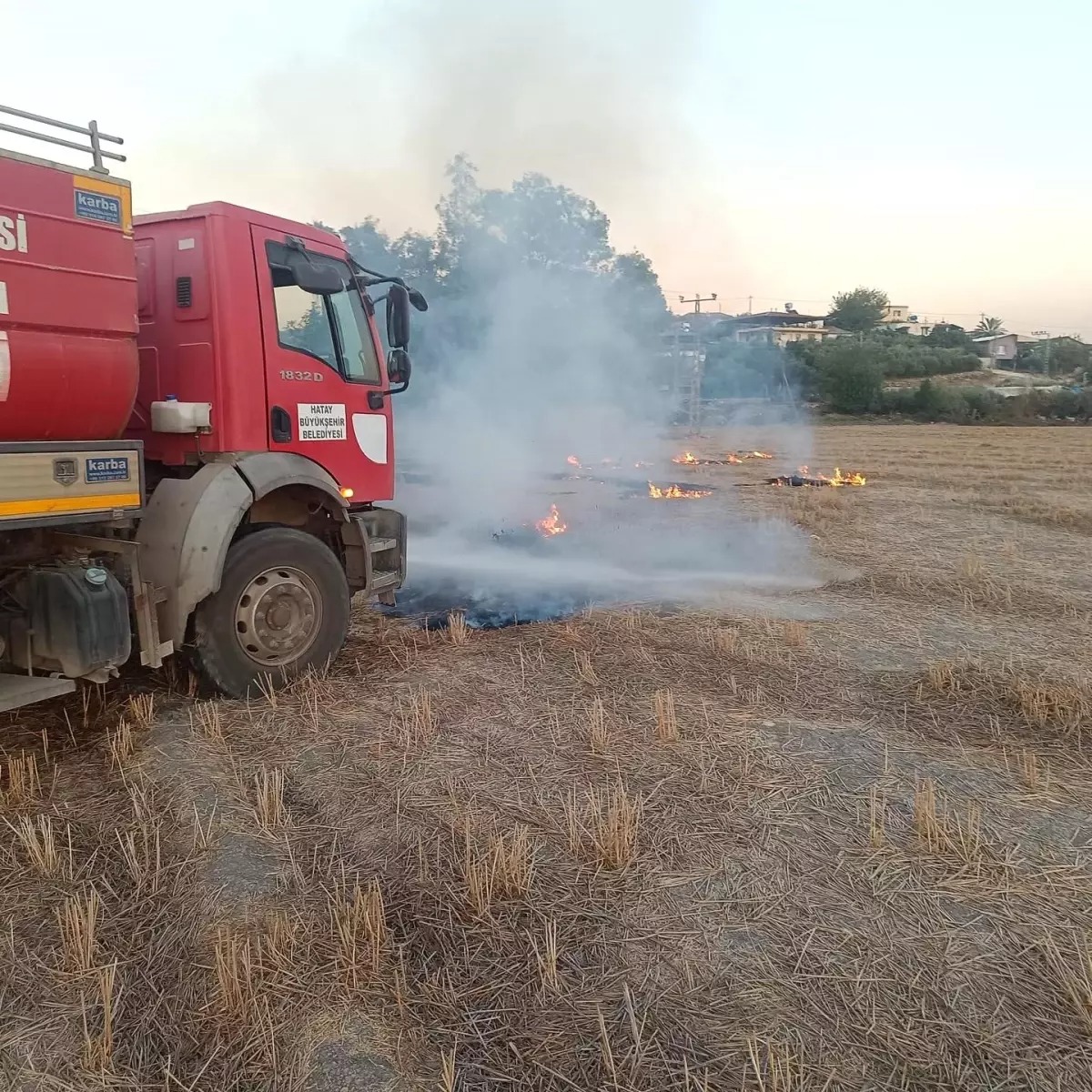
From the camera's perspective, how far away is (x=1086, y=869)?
3.15m

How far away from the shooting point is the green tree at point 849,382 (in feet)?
104

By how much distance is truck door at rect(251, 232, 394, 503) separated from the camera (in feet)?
16.6

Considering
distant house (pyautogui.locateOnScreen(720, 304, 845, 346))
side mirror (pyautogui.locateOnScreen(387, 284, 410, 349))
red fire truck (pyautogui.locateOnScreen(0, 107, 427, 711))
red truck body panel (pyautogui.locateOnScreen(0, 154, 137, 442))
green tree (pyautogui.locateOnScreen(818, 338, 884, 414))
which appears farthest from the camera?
distant house (pyautogui.locateOnScreen(720, 304, 845, 346))

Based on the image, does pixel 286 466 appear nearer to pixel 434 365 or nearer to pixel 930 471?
pixel 434 365

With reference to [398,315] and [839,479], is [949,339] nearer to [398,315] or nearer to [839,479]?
[839,479]

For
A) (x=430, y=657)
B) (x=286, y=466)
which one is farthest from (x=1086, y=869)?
(x=286, y=466)

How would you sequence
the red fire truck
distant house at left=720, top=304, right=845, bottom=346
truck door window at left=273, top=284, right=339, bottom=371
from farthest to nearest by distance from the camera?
distant house at left=720, top=304, right=845, bottom=346
truck door window at left=273, top=284, right=339, bottom=371
the red fire truck

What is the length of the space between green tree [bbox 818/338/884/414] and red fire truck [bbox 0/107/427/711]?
2878 cm

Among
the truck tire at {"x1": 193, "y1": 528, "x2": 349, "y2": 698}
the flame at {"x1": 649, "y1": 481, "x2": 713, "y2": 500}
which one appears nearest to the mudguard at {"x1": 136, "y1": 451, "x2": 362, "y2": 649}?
the truck tire at {"x1": 193, "y1": 528, "x2": 349, "y2": 698}

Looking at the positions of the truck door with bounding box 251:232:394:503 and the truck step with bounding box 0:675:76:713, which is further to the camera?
the truck door with bounding box 251:232:394:503

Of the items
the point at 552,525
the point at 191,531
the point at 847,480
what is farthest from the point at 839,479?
the point at 191,531

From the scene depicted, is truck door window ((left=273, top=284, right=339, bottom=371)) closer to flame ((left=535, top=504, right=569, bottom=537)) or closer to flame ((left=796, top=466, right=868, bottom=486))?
flame ((left=535, top=504, right=569, bottom=537))

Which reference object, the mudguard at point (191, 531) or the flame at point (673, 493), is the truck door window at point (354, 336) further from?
the flame at point (673, 493)

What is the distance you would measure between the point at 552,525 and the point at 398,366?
5.59 meters
